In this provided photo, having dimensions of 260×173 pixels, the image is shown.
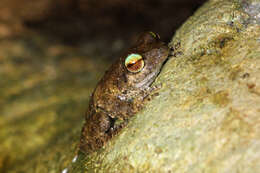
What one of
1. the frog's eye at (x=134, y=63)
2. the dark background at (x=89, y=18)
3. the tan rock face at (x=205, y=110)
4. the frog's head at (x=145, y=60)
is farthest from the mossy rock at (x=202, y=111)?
the dark background at (x=89, y=18)

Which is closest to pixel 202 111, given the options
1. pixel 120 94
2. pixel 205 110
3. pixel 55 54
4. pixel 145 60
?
pixel 205 110

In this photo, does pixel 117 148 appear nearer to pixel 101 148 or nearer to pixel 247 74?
pixel 101 148

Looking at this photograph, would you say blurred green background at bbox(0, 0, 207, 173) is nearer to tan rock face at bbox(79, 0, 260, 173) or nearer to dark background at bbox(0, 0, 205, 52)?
dark background at bbox(0, 0, 205, 52)

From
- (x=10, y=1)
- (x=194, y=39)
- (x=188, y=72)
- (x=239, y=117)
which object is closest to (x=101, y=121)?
(x=188, y=72)

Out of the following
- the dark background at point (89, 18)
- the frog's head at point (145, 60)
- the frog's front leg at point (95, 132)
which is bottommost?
the frog's front leg at point (95, 132)

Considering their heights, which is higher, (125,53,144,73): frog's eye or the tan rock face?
(125,53,144,73): frog's eye

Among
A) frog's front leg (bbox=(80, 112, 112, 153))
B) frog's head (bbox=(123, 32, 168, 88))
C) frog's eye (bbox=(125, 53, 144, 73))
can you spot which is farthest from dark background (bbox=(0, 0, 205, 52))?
frog's front leg (bbox=(80, 112, 112, 153))

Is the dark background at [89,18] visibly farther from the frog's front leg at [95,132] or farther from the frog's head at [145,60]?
the frog's front leg at [95,132]
